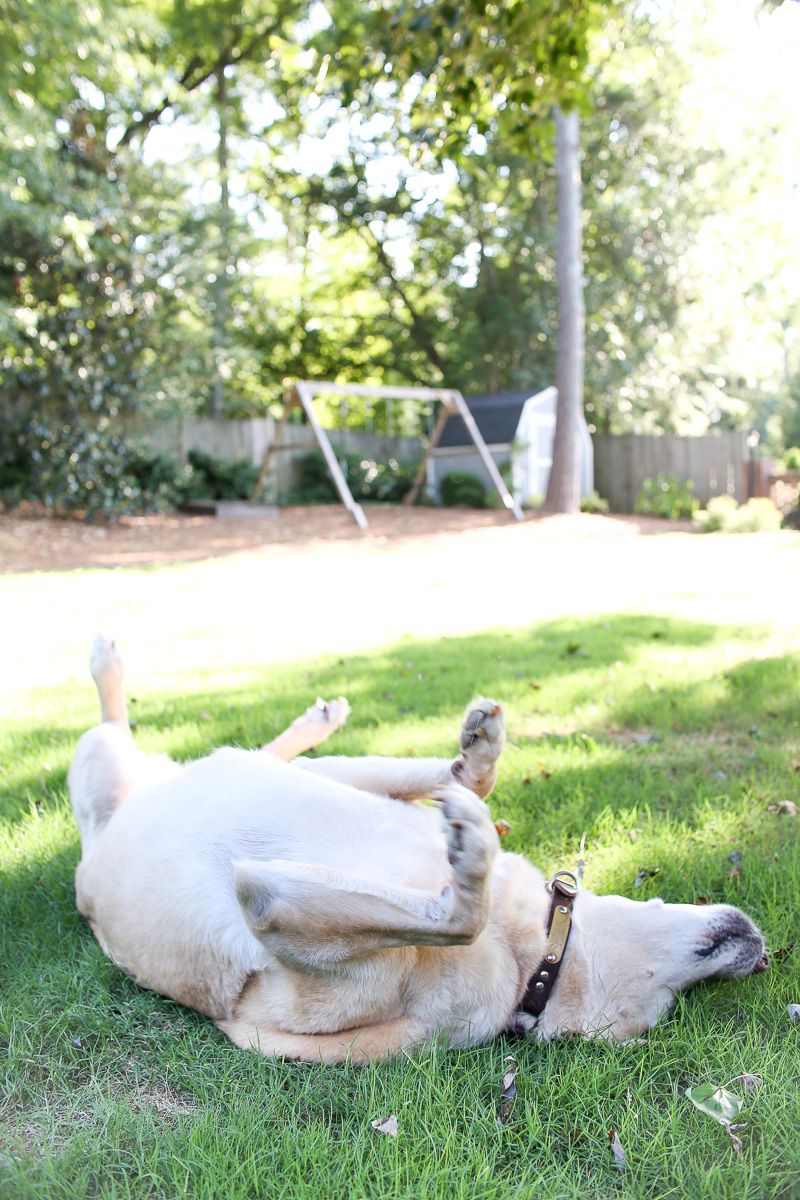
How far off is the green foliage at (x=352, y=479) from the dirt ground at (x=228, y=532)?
3.48m

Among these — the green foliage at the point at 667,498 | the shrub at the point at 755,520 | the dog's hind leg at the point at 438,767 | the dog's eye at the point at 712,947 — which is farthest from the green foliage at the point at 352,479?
the dog's eye at the point at 712,947

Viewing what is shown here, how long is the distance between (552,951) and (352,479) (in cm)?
2102

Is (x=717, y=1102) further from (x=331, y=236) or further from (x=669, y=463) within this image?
(x=331, y=236)

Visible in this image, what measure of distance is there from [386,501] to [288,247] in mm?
11487

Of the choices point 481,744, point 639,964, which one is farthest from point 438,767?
point 639,964

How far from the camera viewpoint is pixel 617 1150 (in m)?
1.73

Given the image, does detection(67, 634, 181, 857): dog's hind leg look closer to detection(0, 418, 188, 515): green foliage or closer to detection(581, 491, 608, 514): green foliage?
detection(0, 418, 188, 515): green foliage

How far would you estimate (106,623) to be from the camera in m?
7.38

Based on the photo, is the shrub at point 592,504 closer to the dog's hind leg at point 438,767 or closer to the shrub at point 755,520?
the shrub at point 755,520

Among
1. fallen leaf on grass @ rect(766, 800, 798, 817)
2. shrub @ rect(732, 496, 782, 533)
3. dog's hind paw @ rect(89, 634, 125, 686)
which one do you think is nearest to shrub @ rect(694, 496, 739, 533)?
shrub @ rect(732, 496, 782, 533)

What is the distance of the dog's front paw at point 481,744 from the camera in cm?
236

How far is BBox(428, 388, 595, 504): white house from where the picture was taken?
2097 centimetres

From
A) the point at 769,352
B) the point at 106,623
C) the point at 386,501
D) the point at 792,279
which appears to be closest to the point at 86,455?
the point at 386,501

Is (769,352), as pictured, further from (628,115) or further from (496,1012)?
(496,1012)
